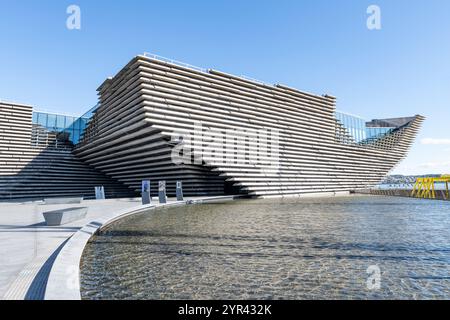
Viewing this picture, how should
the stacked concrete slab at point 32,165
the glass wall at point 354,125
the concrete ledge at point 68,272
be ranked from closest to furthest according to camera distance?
the concrete ledge at point 68,272 → the stacked concrete slab at point 32,165 → the glass wall at point 354,125

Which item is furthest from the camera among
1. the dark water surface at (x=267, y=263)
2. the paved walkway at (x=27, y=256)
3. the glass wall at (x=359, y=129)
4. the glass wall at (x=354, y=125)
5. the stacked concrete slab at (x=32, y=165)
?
the glass wall at (x=359, y=129)

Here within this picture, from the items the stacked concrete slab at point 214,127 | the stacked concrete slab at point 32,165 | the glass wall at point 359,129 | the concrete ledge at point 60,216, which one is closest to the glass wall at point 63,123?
the stacked concrete slab at point 32,165

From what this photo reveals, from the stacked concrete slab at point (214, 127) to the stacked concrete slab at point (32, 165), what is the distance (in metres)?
2.30

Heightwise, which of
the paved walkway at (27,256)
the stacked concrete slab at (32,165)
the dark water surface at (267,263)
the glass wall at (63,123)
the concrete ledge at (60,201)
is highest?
the glass wall at (63,123)

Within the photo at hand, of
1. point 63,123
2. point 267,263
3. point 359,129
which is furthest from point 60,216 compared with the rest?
point 359,129

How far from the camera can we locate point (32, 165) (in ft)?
105

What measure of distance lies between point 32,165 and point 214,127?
879 inches

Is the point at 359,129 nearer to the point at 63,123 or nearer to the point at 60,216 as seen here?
the point at 63,123

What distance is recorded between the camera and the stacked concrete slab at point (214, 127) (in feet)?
80.5

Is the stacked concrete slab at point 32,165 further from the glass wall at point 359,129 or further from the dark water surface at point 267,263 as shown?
the glass wall at point 359,129

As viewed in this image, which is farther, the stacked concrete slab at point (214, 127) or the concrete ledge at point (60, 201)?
the stacked concrete slab at point (214, 127)

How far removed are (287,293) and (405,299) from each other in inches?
75.1
